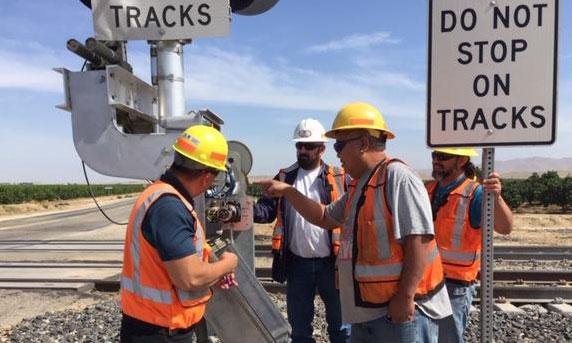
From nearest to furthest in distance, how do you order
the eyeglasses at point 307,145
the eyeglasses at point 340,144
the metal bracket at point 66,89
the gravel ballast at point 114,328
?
1. the eyeglasses at point 340,144
2. the metal bracket at point 66,89
3. the eyeglasses at point 307,145
4. the gravel ballast at point 114,328

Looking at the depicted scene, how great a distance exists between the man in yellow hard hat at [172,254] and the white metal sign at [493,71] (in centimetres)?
115

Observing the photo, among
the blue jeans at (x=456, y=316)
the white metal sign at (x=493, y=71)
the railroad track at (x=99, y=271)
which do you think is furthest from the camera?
the railroad track at (x=99, y=271)

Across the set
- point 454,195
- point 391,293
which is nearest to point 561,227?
point 454,195

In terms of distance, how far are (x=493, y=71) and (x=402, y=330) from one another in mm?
1255

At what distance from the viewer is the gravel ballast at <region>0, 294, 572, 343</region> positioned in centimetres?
498

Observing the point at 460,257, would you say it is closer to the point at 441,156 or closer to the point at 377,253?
the point at 441,156

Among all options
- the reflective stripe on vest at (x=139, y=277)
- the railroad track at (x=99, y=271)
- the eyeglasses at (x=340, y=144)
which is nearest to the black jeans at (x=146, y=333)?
the reflective stripe on vest at (x=139, y=277)

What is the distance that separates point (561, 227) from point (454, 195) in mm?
16273

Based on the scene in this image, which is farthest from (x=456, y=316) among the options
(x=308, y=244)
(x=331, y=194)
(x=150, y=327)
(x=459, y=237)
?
(x=150, y=327)

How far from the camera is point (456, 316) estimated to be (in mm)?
3127

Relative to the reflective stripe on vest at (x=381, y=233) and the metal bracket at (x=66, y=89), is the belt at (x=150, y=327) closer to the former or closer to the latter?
the reflective stripe on vest at (x=381, y=233)

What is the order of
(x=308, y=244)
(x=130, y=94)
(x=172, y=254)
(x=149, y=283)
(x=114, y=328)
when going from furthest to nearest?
1. (x=114, y=328)
2. (x=308, y=244)
3. (x=130, y=94)
4. (x=149, y=283)
5. (x=172, y=254)

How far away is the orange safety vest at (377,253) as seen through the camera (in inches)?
87.0

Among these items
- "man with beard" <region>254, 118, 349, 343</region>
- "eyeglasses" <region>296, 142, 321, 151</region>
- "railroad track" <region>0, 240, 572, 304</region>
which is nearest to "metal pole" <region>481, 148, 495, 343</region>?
"man with beard" <region>254, 118, 349, 343</region>
